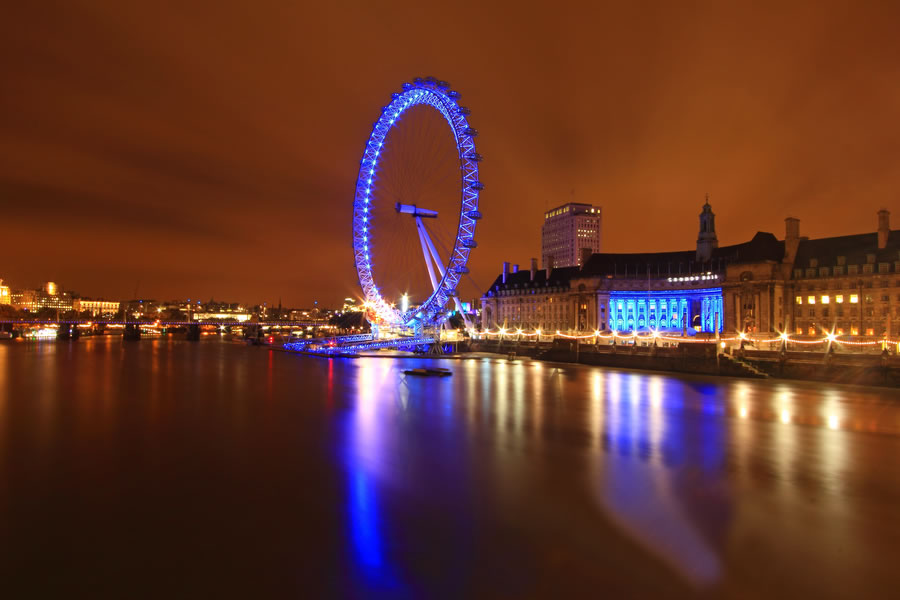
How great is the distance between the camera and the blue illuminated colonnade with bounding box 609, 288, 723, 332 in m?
81.3

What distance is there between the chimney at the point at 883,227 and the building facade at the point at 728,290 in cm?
11

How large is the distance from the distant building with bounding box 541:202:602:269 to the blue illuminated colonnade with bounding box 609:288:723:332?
56.8m

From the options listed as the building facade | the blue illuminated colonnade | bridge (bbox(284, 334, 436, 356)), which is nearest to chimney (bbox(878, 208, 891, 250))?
the building facade

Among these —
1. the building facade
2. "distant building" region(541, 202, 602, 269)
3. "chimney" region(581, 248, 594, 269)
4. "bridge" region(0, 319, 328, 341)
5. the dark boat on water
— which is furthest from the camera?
"distant building" region(541, 202, 602, 269)

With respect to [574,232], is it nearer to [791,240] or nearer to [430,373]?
[791,240]

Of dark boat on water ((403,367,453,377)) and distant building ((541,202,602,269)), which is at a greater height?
distant building ((541,202,602,269))

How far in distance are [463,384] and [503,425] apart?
551 inches

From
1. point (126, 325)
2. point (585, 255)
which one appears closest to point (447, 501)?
point (585, 255)

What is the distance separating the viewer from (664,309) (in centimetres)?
8812

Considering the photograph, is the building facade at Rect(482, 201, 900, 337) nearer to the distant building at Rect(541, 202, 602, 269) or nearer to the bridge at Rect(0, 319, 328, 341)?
the distant building at Rect(541, 202, 602, 269)

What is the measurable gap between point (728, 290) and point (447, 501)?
235ft

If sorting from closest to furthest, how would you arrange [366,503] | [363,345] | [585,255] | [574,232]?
[366,503] < [363,345] < [585,255] < [574,232]

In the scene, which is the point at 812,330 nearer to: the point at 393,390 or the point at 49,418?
the point at 393,390

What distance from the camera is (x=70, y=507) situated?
38.8ft
